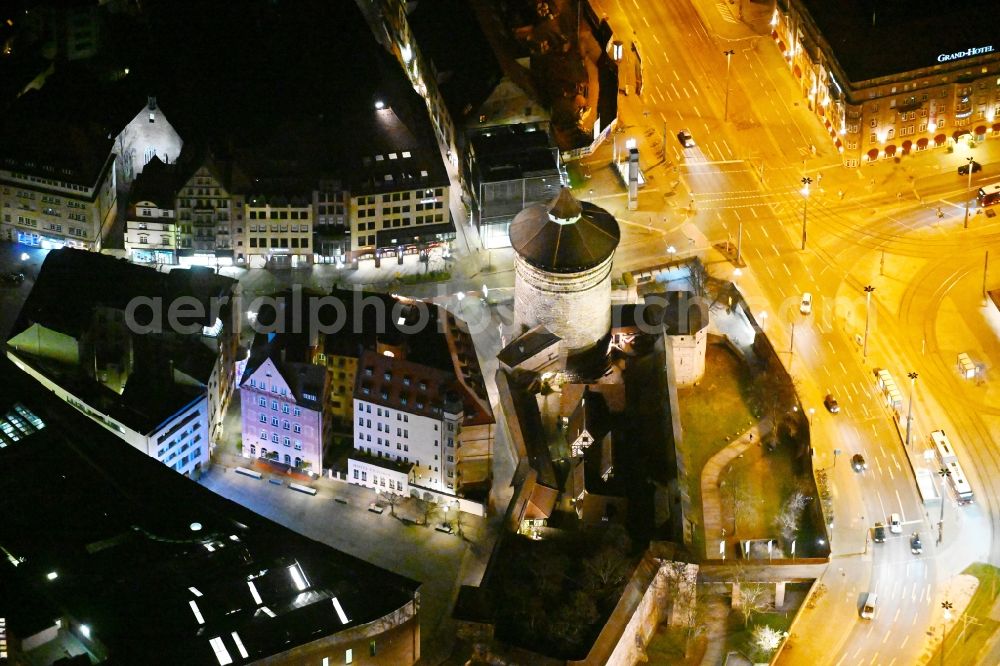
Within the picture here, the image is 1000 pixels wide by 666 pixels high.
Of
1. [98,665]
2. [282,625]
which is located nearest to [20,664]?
[98,665]

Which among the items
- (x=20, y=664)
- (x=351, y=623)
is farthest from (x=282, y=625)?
(x=20, y=664)

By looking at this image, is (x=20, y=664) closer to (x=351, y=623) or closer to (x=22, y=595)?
(x=22, y=595)

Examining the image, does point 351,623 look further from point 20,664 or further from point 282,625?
point 20,664

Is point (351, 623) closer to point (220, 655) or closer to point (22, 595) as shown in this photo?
point (220, 655)

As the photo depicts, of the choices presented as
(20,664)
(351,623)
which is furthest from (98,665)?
(351,623)

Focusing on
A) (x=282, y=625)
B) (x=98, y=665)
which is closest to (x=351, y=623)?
(x=282, y=625)
